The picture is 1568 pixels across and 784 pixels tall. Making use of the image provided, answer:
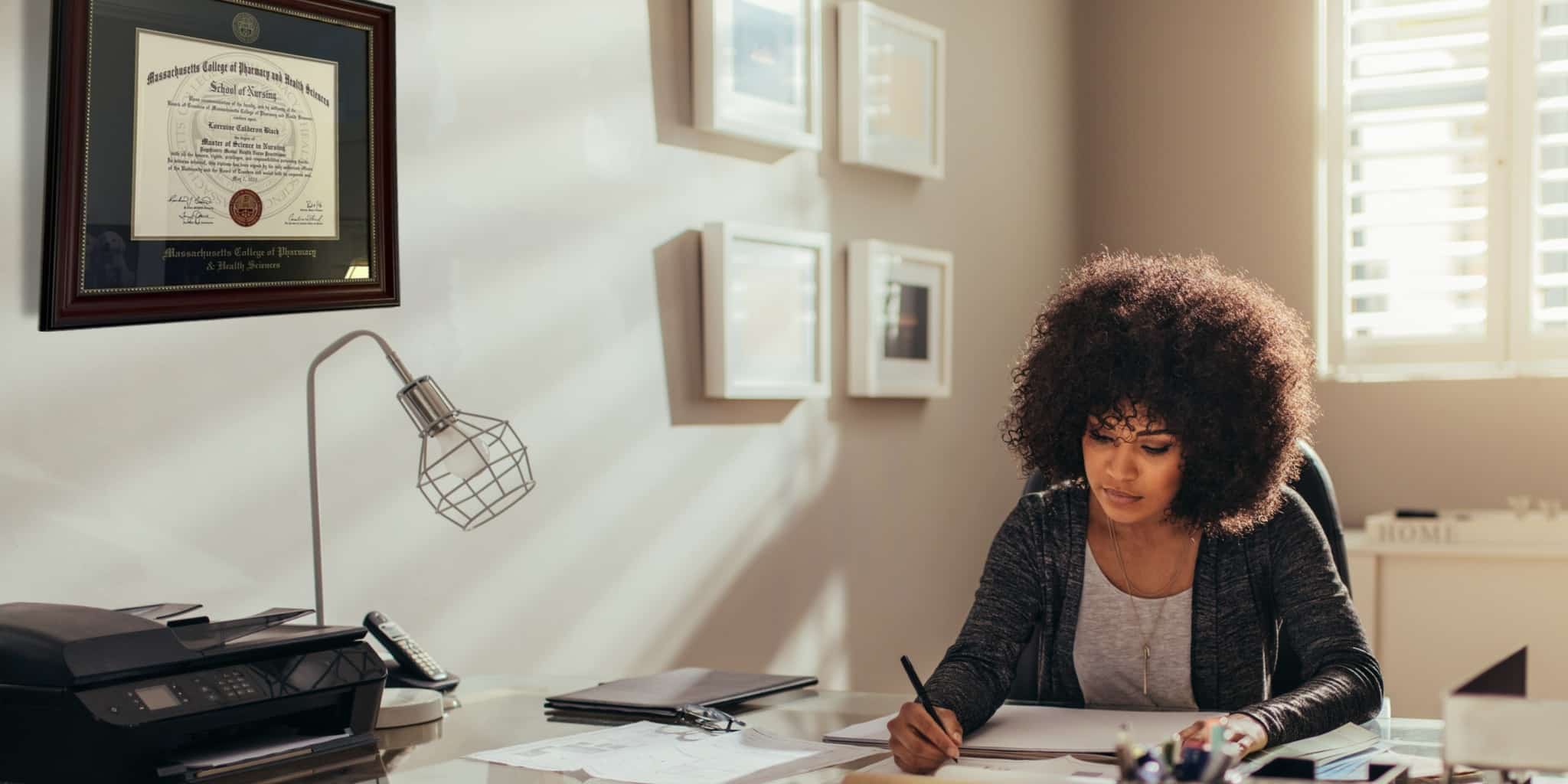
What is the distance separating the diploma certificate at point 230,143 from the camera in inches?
62.7

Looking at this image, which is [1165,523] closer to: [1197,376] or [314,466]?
[1197,376]

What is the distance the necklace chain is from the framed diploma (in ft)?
3.28

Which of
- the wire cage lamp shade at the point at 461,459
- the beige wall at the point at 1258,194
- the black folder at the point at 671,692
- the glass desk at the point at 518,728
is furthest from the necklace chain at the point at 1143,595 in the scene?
the beige wall at the point at 1258,194

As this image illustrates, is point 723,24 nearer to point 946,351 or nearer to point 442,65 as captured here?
point 442,65

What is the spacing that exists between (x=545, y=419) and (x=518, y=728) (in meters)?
0.66

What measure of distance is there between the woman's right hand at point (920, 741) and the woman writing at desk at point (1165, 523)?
22 centimetres

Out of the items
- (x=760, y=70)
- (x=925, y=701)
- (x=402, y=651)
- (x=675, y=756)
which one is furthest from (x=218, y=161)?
(x=760, y=70)

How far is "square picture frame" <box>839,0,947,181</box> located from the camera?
283cm

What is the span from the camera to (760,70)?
100 inches

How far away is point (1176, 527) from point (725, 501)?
933 mm

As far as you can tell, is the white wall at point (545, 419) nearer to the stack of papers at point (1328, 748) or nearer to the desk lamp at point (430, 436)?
the desk lamp at point (430, 436)

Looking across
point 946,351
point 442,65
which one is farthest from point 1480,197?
point 442,65

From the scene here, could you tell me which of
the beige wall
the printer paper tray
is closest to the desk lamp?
the printer paper tray

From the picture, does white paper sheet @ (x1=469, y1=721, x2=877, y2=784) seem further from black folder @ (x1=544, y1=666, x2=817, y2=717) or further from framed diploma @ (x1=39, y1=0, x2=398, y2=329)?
framed diploma @ (x1=39, y1=0, x2=398, y2=329)
